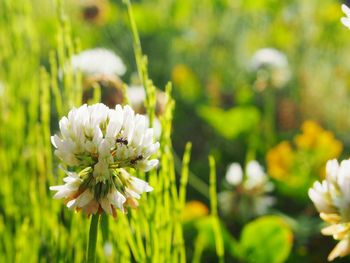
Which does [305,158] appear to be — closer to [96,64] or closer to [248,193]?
[248,193]

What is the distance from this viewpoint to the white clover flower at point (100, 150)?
0.65 metres

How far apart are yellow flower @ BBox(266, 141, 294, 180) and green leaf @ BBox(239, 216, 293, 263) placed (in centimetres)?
40

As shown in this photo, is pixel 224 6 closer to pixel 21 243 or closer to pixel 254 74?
pixel 254 74

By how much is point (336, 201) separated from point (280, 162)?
3.18 ft

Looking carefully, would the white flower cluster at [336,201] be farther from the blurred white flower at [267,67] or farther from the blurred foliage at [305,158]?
the blurred white flower at [267,67]

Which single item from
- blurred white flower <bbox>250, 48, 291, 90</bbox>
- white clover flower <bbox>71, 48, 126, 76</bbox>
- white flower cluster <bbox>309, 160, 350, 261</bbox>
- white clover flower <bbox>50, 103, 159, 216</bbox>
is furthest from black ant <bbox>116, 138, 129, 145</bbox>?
blurred white flower <bbox>250, 48, 291, 90</bbox>

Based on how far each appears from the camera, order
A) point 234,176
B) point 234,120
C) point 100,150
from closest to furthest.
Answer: point 100,150
point 234,176
point 234,120

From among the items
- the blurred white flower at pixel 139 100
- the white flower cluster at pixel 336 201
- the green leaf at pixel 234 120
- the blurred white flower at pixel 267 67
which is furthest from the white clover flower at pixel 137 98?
the white flower cluster at pixel 336 201

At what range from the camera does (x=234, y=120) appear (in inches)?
75.4

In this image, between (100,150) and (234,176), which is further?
(234,176)

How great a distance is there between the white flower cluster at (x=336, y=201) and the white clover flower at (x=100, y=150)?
0.59ft

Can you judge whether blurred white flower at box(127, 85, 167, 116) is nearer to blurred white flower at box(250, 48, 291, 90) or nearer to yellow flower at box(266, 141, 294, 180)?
yellow flower at box(266, 141, 294, 180)

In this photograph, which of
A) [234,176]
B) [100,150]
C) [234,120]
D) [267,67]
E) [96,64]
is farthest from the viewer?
[267,67]

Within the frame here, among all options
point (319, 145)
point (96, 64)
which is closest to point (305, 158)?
point (319, 145)
